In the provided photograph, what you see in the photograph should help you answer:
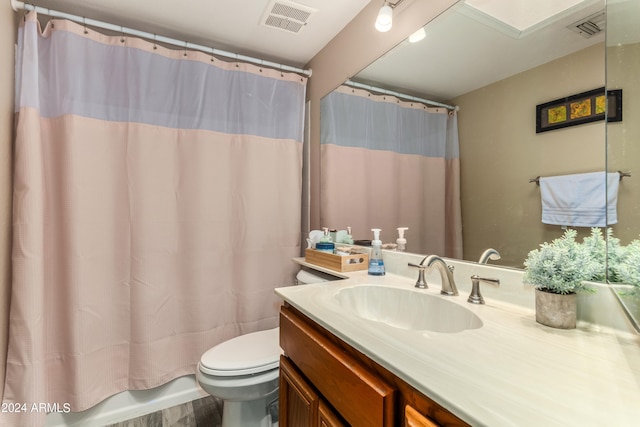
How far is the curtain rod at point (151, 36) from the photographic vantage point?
1.37 m

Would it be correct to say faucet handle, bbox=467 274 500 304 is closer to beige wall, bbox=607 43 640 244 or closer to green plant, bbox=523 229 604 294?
green plant, bbox=523 229 604 294

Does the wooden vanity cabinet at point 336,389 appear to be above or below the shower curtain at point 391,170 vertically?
below

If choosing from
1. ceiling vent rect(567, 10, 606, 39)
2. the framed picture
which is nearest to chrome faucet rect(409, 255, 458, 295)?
the framed picture

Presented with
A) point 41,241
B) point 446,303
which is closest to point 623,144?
point 446,303

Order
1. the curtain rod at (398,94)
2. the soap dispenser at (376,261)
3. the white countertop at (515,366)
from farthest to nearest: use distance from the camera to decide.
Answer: the soap dispenser at (376,261), the curtain rod at (398,94), the white countertop at (515,366)

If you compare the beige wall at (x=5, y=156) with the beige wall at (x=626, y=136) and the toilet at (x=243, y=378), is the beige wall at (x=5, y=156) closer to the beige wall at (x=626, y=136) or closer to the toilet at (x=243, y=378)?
the toilet at (x=243, y=378)

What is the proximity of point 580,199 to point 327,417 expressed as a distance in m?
0.89

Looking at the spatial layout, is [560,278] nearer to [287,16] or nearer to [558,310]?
[558,310]

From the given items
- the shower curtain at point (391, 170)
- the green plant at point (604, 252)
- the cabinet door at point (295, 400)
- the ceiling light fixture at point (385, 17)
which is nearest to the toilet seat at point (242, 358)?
the cabinet door at point (295, 400)

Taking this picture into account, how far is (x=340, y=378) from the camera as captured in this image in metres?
0.69

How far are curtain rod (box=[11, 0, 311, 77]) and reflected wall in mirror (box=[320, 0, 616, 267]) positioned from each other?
3.24 feet

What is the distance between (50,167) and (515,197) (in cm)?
202

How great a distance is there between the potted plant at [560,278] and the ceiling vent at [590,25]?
0.57 metres

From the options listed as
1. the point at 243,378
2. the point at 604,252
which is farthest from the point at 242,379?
the point at 604,252
